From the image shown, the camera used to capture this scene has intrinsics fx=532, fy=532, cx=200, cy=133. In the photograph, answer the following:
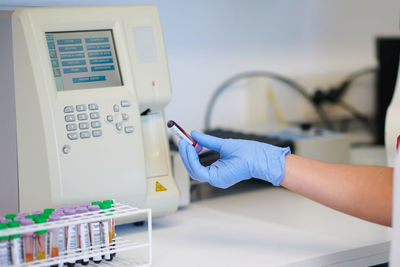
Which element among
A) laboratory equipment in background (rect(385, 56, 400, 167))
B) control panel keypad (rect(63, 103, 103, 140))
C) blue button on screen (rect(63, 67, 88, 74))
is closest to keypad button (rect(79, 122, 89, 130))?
control panel keypad (rect(63, 103, 103, 140))

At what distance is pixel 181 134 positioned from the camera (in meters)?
1.16

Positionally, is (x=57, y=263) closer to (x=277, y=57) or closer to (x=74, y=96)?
(x=74, y=96)

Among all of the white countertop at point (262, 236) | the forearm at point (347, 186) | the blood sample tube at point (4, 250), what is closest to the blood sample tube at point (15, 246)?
the blood sample tube at point (4, 250)

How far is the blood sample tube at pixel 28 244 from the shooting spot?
93cm

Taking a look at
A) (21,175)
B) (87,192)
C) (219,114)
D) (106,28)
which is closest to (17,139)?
(21,175)

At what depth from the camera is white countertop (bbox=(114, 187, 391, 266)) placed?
3.56ft

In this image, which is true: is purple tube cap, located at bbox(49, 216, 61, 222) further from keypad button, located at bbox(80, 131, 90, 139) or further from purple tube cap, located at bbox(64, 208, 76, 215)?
keypad button, located at bbox(80, 131, 90, 139)

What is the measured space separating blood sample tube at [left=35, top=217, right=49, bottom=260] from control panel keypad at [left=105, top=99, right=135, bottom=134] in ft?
0.95

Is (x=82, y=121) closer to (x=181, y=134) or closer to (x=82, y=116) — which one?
(x=82, y=116)

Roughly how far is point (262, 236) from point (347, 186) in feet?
0.83

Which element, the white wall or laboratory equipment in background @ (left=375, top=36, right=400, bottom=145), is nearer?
the white wall

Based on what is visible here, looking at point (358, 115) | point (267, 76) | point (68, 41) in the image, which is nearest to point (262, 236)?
point (68, 41)

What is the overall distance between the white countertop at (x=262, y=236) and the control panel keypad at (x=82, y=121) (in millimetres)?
267

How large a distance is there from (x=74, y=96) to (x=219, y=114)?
860 millimetres
